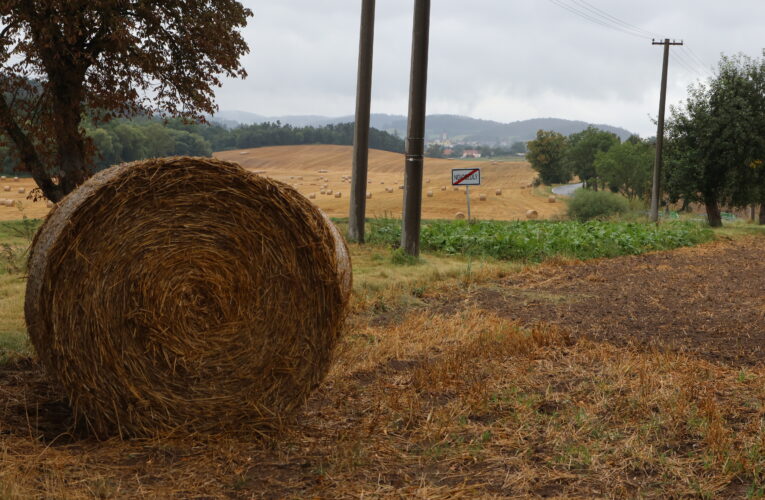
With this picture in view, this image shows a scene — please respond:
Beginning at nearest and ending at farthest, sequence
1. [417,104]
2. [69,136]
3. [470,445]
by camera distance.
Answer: [470,445] → [69,136] → [417,104]

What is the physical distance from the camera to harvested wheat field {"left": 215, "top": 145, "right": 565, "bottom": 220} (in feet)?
131

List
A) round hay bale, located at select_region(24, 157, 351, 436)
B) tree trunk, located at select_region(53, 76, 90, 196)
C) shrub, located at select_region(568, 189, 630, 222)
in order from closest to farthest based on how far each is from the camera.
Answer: round hay bale, located at select_region(24, 157, 351, 436) → tree trunk, located at select_region(53, 76, 90, 196) → shrub, located at select_region(568, 189, 630, 222)

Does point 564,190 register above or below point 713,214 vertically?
above

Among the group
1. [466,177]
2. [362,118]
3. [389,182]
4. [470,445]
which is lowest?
[470,445]

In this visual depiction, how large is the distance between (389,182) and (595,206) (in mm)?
27910

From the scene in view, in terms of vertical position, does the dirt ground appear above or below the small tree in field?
below

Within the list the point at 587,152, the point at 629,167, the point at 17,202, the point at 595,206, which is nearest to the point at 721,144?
the point at 595,206

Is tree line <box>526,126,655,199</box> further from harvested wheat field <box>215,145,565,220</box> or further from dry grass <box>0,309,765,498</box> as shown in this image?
dry grass <box>0,309,765,498</box>

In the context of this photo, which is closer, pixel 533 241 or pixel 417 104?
pixel 417 104

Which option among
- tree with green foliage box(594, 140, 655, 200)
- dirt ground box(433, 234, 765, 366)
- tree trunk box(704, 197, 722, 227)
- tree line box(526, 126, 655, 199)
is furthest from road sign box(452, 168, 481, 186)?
tree line box(526, 126, 655, 199)

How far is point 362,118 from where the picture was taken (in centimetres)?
1680

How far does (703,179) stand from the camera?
31.2 metres

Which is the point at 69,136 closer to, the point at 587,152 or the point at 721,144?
the point at 721,144

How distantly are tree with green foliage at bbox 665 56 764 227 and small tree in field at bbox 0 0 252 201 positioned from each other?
79.8ft
